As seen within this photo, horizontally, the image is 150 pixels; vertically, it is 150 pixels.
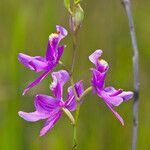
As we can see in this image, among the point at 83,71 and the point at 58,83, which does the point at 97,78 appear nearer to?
the point at 58,83

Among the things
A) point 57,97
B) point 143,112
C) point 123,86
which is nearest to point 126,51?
point 123,86

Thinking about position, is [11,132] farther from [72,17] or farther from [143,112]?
[72,17]

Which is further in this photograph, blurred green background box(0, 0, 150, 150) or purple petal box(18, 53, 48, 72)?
blurred green background box(0, 0, 150, 150)

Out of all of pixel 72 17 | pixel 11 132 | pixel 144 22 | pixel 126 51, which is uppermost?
pixel 144 22

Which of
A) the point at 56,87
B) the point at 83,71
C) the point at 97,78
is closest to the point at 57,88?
the point at 56,87

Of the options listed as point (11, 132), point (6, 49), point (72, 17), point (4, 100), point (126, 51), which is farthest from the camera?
point (6, 49)

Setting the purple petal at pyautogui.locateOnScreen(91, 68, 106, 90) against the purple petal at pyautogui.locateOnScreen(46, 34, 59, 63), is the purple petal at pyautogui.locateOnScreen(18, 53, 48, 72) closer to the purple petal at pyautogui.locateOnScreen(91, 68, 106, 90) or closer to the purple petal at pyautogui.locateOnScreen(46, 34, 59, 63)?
the purple petal at pyautogui.locateOnScreen(46, 34, 59, 63)

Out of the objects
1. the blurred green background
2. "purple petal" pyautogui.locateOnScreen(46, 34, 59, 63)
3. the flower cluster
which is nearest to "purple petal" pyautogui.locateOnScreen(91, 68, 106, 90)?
the flower cluster
